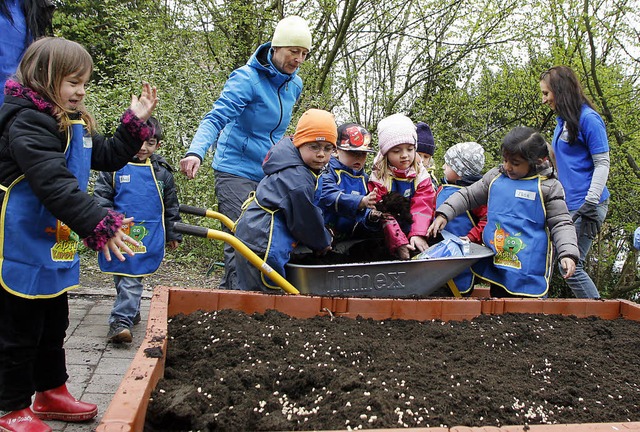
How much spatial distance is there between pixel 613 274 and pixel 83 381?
5.84 meters

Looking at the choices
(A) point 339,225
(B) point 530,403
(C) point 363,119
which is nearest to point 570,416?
(B) point 530,403

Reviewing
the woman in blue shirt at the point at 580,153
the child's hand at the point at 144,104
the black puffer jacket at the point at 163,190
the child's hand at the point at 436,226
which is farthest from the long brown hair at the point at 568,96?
the child's hand at the point at 144,104

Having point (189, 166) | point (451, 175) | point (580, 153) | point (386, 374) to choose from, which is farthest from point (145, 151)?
point (580, 153)

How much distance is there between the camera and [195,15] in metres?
7.52

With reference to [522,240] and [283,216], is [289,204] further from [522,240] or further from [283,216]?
[522,240]

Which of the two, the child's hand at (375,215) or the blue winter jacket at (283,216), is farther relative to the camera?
the child's hand at (375,215)

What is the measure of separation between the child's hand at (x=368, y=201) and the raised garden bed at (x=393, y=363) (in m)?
0.70

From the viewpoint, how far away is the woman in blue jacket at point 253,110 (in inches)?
146

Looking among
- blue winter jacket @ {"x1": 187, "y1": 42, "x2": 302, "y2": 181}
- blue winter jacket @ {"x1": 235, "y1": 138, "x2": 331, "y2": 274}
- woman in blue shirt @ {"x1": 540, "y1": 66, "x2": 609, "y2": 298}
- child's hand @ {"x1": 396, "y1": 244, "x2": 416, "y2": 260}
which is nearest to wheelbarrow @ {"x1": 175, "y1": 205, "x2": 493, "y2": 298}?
blue winter jacket @ {"x1": 235, "y1": 138, "x2": 331, "y2": 274}

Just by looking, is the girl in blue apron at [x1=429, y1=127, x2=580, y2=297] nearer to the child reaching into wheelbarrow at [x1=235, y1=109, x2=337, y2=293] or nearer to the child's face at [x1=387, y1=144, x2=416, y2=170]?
the child's face at [x1=387, y1=144, x2=416, y2=170]

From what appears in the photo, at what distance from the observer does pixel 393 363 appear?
7.30 feet

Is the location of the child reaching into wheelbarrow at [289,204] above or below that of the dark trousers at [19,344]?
above

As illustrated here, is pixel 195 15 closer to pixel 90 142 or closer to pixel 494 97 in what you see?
pixel 494 97

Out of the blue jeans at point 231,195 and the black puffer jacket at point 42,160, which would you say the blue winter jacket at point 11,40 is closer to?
the black puffer jacket at point 42,160
